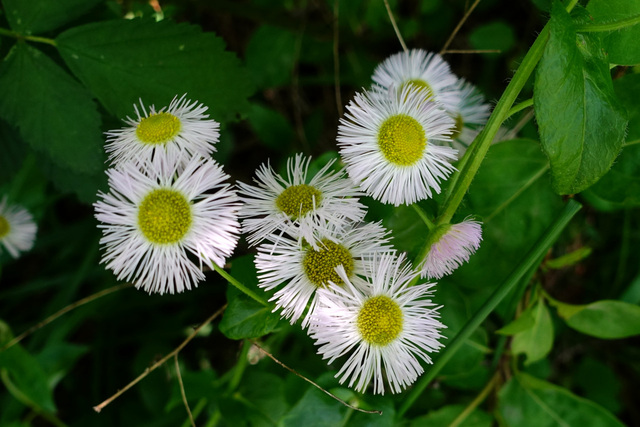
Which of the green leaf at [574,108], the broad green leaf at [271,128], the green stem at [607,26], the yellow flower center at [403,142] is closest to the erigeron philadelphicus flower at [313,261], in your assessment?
the yellow flower center at [403,142]

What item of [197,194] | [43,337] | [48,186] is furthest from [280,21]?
[43,337]

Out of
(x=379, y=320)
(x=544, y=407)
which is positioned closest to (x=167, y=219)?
(x=379, y=320)

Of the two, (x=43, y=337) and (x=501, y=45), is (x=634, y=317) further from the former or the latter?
(x=43, y=337)

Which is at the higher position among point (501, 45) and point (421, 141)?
point (501, 45)

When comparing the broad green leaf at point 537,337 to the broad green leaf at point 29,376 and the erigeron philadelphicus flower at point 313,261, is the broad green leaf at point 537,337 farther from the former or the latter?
the broad green leaf at point 29,376

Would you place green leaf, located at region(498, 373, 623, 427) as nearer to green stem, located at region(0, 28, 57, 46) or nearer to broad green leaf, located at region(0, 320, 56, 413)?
broad green leaf, located at region(0, 320, 56, 413)

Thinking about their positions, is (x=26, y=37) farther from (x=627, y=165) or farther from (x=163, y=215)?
(x=627, y=165)
